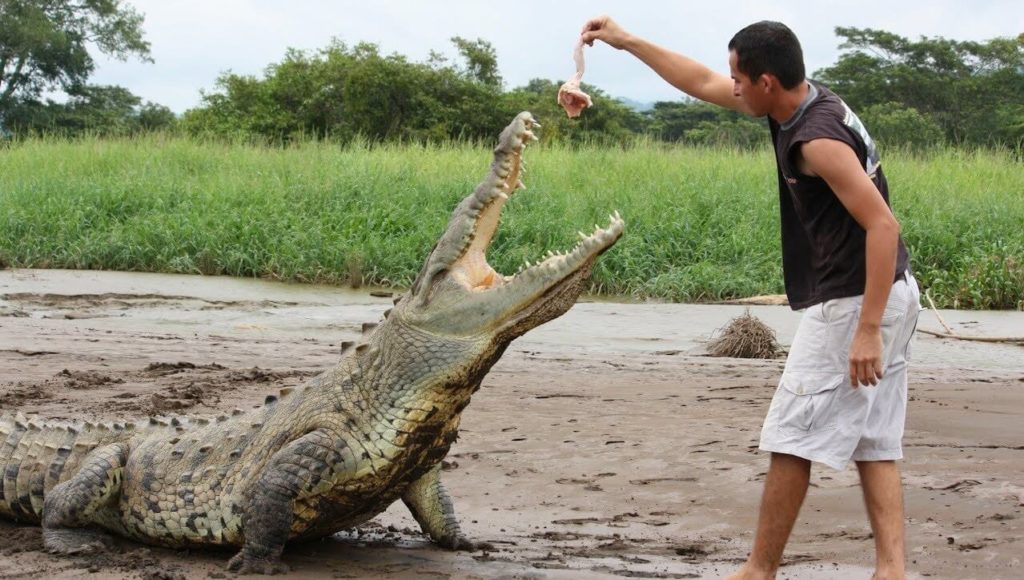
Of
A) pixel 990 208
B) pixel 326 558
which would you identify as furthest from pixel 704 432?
pixel 990 208

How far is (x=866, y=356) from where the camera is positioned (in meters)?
3.19

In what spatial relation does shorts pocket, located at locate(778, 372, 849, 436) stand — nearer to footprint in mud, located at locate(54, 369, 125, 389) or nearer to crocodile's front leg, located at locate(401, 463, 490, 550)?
crocodile's front leg, located at locate(401, 463, 490, 550)

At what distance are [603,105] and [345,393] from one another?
928 inches

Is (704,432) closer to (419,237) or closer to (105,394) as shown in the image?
(105,394)

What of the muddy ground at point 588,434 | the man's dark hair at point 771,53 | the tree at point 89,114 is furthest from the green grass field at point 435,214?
the tree at point 89,114

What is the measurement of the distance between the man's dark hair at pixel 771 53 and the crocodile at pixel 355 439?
0.59 meters

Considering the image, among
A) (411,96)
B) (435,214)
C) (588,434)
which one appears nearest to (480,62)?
(411,96)

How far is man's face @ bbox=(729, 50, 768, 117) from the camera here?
3.35 metres

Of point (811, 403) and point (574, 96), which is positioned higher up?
point (574, 96)

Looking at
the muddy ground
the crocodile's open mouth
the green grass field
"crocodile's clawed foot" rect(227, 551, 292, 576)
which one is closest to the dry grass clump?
the muddy ground

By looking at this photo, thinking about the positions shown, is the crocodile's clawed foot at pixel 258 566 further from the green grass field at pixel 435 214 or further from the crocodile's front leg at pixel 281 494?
the green grass field at pixel 435 214

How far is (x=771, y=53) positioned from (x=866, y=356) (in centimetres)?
88

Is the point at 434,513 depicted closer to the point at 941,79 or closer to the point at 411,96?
the point at 411,96

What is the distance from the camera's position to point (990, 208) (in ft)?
46.2
